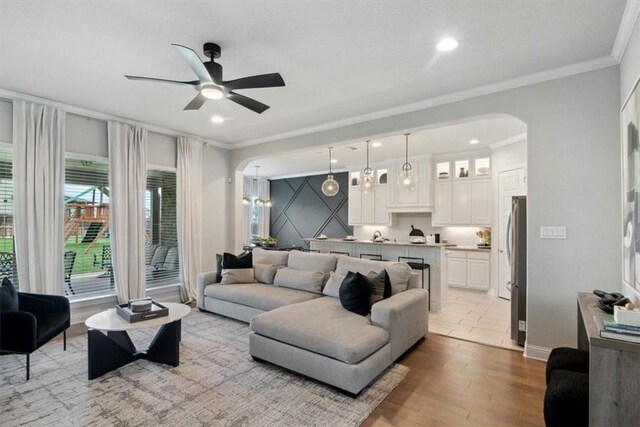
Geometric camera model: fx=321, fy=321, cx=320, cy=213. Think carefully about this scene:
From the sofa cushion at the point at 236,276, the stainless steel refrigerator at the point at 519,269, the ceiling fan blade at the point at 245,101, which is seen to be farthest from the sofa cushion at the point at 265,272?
the stainless steel refrigerator at the point at 519,269

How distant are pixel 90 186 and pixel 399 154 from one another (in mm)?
5627

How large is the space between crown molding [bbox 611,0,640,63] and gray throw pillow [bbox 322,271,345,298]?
10.7ft

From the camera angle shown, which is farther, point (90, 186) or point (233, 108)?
point (90, 186)

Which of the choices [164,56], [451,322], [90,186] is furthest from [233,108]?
[451,322]

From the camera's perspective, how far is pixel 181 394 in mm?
2529

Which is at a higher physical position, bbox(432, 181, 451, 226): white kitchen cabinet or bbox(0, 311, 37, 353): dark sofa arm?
bbox(432, 181, 451, 226): white kitchen cabinet

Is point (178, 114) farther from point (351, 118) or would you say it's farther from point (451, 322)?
point (451, 322)

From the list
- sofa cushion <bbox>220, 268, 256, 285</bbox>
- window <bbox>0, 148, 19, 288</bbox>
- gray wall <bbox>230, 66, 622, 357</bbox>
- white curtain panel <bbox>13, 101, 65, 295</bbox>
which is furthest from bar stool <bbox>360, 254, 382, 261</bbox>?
window <bbox>0, 148, 19, 288</bbox>

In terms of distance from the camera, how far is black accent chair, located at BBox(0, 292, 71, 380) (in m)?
2.68

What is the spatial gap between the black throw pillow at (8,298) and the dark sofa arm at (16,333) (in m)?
0.15

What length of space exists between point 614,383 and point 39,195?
214 inches

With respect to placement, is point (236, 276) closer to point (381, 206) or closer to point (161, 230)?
point (161, 230)

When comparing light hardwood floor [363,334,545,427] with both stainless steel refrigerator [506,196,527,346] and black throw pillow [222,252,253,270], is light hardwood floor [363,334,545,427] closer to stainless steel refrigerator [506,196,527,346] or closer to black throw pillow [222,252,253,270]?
stainless steel refrigerator [506,196,527,346]

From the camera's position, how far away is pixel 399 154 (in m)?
6.99
